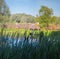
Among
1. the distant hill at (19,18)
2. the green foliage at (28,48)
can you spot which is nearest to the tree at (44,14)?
the distant hill at (19,18)

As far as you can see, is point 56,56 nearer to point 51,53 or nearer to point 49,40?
point 51,53

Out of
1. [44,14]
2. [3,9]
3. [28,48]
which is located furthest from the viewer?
[44,14]

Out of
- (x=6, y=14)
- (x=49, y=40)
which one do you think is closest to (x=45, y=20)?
(x=6, y=14)

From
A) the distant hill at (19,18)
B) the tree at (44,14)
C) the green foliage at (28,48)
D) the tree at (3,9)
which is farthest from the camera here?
the tree at (44,14)

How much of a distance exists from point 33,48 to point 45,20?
1928cm

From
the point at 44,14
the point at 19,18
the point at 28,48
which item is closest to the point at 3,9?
the point at 19,18

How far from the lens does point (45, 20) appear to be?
20.9 m

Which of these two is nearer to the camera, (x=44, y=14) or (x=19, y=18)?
(x=19, y=18)

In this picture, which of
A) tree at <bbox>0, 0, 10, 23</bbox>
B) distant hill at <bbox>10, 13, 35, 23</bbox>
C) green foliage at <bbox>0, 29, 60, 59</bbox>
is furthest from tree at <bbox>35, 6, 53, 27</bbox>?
green foliage at <bbox>0, 29, 60, 59</bbox>

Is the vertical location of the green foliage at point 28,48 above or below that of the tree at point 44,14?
below

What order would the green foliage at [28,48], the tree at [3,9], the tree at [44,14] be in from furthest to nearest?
the tree at [44,14] < the tree at [3,9] < the green foliage at [28,48]

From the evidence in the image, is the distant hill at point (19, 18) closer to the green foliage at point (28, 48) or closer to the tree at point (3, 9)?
the tree at point (3, 9)

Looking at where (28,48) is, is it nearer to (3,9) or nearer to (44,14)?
(3,9)

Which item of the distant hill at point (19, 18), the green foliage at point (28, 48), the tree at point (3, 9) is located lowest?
the green foliage at point (28, 48)
